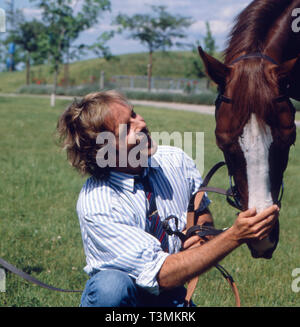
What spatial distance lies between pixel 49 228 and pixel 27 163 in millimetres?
3460

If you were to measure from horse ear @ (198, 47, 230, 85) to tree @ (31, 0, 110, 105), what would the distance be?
19.4m

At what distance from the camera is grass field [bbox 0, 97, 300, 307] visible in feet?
10.8

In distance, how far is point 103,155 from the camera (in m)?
2.42

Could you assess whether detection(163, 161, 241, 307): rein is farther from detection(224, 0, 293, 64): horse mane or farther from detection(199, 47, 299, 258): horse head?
detection(224, 0, 293, 64): horse mane

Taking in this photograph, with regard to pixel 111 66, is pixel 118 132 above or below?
below

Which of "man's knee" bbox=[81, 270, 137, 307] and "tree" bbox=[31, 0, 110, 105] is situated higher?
"tree" bbox=[31, 0, 110, 105]

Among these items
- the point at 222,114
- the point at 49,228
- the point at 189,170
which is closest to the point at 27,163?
the point at 49,228

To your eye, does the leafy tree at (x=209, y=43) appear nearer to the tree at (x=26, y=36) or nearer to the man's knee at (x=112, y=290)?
the tree at (x=26, y=36)

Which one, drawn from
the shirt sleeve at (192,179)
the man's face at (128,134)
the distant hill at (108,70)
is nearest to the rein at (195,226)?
the shirt sleeve at (192,179)

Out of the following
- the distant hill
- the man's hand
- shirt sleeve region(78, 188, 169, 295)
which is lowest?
shirt sleeve region(78, 188, 169, 295)

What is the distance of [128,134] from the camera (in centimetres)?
242

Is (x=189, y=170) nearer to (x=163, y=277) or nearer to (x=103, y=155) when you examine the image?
(x=103, y=155)

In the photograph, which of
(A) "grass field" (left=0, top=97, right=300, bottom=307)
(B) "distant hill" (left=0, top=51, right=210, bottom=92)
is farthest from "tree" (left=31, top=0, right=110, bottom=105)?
(B) "distant hill" (left=0, top=51, right=210, bottom=92)

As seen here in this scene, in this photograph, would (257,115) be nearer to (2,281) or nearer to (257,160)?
(257,160)
